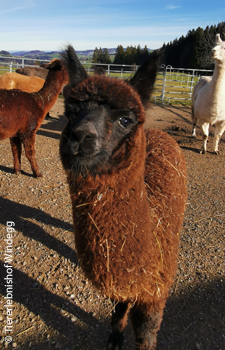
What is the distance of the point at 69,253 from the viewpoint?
299 cm

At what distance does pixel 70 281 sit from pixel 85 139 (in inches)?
78.6

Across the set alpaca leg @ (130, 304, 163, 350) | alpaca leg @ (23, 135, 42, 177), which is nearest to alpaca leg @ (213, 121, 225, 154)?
alpaca leg @ (23, 135, 42, 177)

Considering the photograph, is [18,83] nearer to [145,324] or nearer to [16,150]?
[16,150]

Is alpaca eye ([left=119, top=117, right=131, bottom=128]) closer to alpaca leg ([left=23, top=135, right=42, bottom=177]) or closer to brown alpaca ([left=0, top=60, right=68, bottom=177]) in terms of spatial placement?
brown alpaca ([left=0, top=60, right=68, bottom=177])

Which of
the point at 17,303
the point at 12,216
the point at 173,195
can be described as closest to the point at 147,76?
the point at 173,195

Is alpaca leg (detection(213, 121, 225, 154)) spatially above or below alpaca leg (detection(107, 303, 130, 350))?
above

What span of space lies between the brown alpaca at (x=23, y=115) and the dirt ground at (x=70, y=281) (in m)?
0.70

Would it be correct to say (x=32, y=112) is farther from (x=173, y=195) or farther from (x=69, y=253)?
(x=173, y=195)

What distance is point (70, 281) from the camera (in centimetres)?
261

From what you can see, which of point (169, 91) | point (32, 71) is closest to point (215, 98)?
point (32, 71)

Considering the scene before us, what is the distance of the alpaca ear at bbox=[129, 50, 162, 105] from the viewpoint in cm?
150

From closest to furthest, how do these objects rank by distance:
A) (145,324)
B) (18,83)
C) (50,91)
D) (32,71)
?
(145,324) < (50,91) < (18,83) < (32,71)

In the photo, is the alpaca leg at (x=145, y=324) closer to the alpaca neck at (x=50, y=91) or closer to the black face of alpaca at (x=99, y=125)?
the black face of alpaca at (x=99, y=125)

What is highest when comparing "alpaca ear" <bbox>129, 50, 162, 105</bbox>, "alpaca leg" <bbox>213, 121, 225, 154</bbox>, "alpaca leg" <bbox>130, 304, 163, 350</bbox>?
"alpaca ear" <bbox>129, 50, 162, 105</bbox>
